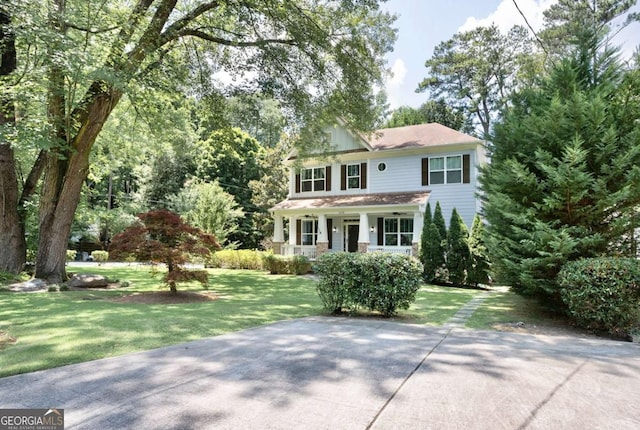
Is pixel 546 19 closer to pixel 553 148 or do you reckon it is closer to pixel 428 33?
pixel 428 33

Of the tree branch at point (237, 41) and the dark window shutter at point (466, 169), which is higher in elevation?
the tree branch at point (237, 41)

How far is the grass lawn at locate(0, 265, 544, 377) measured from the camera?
476cm

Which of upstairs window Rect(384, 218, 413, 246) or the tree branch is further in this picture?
upstairs window Rect(384, 218, 413, 246)

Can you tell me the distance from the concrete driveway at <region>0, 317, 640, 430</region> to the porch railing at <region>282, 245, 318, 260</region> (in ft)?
53.3

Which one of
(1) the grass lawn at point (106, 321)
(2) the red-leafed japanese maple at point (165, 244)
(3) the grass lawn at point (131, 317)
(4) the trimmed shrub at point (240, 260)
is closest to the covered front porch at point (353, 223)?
(4) the trimmed shrub at point (240, 260)

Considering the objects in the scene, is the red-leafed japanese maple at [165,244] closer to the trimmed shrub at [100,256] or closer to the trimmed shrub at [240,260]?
the trimmed shrub at [240,260]

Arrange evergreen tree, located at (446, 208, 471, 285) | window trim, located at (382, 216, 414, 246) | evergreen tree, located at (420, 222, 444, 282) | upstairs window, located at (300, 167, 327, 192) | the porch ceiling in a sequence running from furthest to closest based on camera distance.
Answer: upstairs window, located at (300, 167, 327, 192) → window trim, located at (382, 216, 414, 246) → the porch ceiling → evergreen tree, located at (420, 222, 444, 282) → evergreen tree, located at (446, 208, 471, 285)

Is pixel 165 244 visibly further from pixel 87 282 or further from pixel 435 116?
pixel 435 116

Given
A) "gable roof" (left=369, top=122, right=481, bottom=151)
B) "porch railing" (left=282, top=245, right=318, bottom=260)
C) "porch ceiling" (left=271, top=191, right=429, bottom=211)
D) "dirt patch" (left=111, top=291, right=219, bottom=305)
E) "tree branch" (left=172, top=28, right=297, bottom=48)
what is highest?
"tree branch" (left=172, top=28, right=297, bottom=48)

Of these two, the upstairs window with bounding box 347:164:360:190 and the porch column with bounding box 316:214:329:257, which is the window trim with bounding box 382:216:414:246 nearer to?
the upstairs window with bounding box 347:164:360:190

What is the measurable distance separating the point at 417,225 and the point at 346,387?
15514 mm

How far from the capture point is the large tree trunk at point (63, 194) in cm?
1188

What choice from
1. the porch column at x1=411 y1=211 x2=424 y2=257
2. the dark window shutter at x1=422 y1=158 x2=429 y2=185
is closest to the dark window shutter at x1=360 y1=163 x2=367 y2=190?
the dark window shutter at x1=422 y1=158 x2=429 y2=185

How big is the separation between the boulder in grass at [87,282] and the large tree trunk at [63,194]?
37 cm
